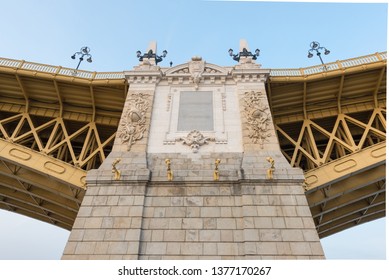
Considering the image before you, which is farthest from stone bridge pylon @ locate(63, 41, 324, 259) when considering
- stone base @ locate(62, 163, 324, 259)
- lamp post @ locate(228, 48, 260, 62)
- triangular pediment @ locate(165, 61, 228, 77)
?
lamp post @ locate(228, 48, 260, 62)

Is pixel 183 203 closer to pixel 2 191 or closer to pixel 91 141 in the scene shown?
pixel 91 141

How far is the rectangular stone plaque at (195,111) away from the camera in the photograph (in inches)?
493

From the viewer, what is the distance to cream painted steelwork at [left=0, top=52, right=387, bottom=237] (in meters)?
13.8

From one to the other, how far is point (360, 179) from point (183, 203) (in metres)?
9.94

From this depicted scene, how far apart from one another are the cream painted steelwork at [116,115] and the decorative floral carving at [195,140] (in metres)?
4.91

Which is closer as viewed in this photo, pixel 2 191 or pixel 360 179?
pixel 360 179

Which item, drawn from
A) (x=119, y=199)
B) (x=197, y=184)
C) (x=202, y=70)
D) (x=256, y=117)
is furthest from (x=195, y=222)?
(x=202, y=70)

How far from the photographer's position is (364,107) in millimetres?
15398

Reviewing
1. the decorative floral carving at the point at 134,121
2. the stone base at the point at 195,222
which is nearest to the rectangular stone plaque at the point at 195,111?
the decorative floral carving at the point at 134,121

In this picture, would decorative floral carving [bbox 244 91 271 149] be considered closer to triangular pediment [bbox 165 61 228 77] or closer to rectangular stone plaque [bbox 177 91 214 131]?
rectangular stone plaque [bbox 177 91 214 131]

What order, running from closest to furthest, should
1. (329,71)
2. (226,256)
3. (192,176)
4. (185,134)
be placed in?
1. (226,256)
2. (192,176)
3. (185,134)
4. (329,71)

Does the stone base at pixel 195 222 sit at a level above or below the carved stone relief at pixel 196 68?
below

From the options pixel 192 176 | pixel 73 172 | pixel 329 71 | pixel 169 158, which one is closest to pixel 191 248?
pixel 192 176

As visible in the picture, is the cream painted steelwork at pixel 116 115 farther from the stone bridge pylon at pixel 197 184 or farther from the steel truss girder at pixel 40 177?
the stone bridge pylon at pixel 197 184
